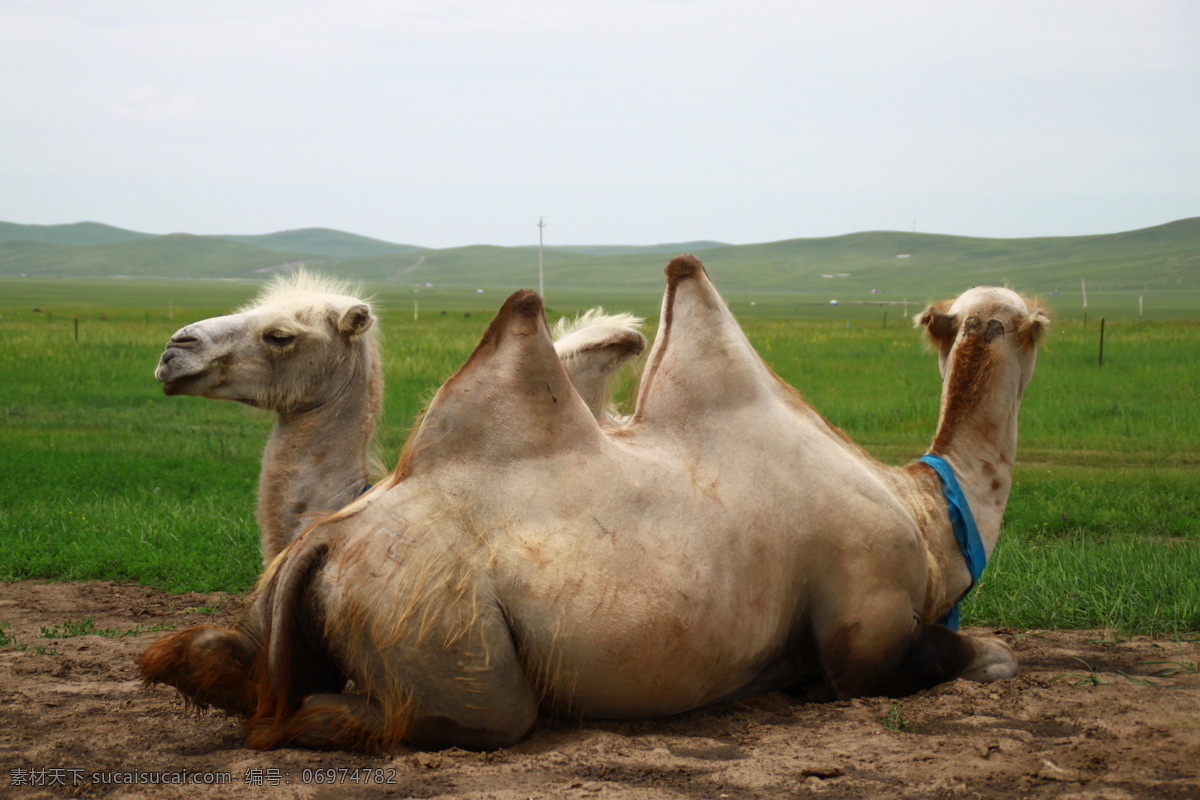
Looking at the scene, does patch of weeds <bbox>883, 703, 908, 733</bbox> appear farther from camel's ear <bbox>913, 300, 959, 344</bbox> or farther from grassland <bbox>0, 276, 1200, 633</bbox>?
grassland <bbox>0, 276, 1200, 633</bbox>

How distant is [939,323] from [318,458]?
2.89 meters

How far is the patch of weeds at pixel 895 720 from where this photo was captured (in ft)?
12.3

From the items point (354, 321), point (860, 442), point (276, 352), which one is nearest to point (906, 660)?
point (354, 321)

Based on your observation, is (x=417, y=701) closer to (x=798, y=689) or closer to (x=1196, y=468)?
(x=798, y=689)

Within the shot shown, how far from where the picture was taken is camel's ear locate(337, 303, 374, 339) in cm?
519

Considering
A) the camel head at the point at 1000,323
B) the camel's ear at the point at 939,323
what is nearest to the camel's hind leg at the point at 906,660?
the camel head at the point at 1000,323

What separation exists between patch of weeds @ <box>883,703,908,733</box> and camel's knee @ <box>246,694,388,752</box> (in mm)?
1608

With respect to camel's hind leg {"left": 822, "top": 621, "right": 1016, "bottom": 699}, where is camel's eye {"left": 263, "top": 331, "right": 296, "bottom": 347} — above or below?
above

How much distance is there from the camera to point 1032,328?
4.95 meters

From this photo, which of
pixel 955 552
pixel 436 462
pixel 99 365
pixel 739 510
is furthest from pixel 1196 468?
pixel 99 365

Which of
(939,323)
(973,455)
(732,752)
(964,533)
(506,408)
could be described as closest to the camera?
(732,752)

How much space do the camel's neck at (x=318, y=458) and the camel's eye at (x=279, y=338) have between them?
0.26 m

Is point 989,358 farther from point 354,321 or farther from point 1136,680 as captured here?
point 354,321

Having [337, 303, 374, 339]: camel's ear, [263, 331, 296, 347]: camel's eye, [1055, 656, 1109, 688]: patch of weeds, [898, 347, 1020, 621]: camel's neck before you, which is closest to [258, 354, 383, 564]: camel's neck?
[337, 303, 374, 339]: camel's ear
